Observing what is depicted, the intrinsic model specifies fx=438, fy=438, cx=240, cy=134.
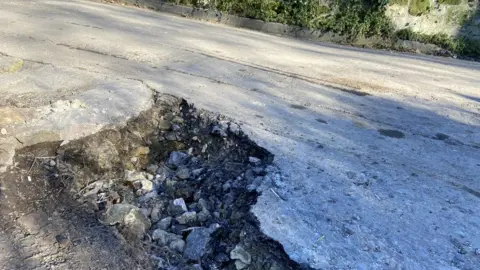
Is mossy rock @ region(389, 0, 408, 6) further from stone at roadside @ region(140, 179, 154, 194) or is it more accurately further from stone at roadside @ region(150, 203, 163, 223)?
stone at roadside @ region(150, 203, 163, 223)

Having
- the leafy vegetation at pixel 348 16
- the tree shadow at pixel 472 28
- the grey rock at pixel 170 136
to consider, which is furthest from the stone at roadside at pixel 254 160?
the tree shadow at pixel 472 28

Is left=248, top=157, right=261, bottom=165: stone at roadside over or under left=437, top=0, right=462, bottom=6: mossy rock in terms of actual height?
under

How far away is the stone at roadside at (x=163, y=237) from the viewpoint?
2777 mm

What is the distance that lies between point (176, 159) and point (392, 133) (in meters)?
2.20

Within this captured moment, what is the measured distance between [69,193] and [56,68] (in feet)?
8.69

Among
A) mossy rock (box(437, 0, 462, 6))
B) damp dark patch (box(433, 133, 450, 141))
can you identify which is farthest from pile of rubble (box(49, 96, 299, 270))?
mossy rock (box(437, 0, 462, 6))

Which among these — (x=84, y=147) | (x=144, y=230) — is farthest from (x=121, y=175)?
(x=144, y=230)

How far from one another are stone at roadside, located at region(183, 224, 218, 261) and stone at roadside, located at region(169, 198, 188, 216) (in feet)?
0.95

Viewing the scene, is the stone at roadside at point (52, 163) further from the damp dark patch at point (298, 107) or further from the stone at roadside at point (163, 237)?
the damp dark patch at point (298, 107)

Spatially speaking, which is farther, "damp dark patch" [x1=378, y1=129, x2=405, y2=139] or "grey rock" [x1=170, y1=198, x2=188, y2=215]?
"damp dark patch" [x1=378, y1=129, x2=405, y2=139]

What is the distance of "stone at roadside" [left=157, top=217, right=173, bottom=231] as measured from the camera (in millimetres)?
2935

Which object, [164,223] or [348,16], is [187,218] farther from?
[348,16]

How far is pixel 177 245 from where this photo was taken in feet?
9.00

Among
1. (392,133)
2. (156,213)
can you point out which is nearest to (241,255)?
(156,213)
